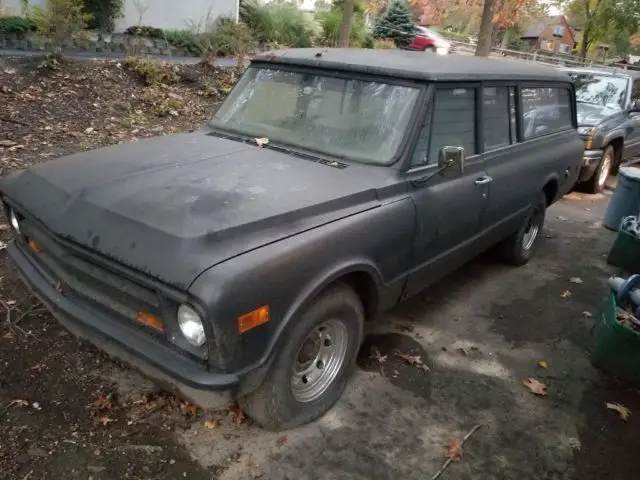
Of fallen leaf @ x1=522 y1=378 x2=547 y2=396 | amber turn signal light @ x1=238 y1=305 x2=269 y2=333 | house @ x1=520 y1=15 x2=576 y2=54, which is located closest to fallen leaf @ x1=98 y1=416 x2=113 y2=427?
amber turn signal light @ x1=238 y1=305 x2=269 y2=333

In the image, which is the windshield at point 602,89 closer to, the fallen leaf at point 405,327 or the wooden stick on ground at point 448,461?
the fallen leaf at point 405,327

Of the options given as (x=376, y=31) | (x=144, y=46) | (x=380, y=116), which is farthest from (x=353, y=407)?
(x=376, y=31)

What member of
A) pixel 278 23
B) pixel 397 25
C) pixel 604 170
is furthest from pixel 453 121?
pixel 397 25

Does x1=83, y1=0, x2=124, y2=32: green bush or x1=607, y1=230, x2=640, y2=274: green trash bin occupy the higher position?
x1=83, y1=0, x2=124, y2=32: green bush

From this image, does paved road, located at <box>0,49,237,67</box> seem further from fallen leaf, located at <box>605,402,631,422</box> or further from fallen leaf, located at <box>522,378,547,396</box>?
fallen leaf, located at <box>605,402,631,422</box>

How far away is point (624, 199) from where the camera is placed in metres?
6.89

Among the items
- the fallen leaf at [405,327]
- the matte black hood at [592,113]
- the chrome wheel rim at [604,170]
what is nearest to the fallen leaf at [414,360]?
the fallen leaf at [405,327]

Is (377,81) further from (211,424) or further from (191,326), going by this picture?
(211,424)

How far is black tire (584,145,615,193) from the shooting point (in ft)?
29.0

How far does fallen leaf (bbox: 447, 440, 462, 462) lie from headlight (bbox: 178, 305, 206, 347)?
1602mm

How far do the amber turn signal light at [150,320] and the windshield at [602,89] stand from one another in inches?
354

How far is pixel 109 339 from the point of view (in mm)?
2486

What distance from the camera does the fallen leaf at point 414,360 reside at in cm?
373

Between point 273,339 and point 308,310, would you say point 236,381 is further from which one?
point 308,310
